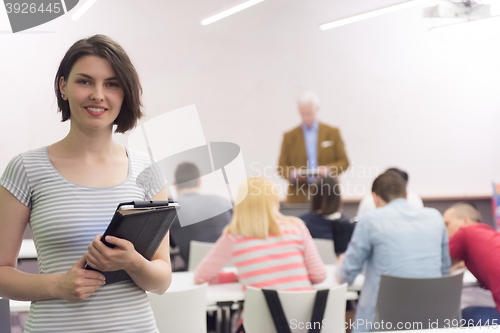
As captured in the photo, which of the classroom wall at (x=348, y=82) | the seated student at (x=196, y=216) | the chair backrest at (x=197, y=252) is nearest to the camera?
the chair backrest at (x=197, y=252)

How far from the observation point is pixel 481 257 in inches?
99.7

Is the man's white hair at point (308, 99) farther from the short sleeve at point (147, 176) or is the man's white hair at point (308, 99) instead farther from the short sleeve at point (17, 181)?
the short sleeve at point (17, 181)

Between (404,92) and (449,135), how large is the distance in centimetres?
77

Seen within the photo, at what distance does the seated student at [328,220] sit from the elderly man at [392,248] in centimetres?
76

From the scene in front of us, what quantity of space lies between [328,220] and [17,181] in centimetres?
263

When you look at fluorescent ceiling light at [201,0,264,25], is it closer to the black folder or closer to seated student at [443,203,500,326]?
seated student at [443,203,500,326]

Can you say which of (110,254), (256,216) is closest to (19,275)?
(110,254)

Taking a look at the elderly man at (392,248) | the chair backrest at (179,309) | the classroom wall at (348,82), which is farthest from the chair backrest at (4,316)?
the classroom wall at (348,82)

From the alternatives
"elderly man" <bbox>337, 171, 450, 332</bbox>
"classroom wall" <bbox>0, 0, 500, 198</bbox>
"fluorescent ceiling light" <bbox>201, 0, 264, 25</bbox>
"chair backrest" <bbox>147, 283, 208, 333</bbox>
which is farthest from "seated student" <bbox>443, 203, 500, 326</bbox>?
"fluorescent ceiling light" <bbox>201, 0, 264, 25</bbox>

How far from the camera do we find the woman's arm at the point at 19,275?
42.5 inches

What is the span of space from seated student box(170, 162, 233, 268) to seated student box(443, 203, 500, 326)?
1622mm

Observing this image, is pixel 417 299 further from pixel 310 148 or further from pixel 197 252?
pixel 310 148

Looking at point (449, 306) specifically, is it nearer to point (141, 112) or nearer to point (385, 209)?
point (385, 209)

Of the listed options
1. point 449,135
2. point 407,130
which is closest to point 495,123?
point 449,135
